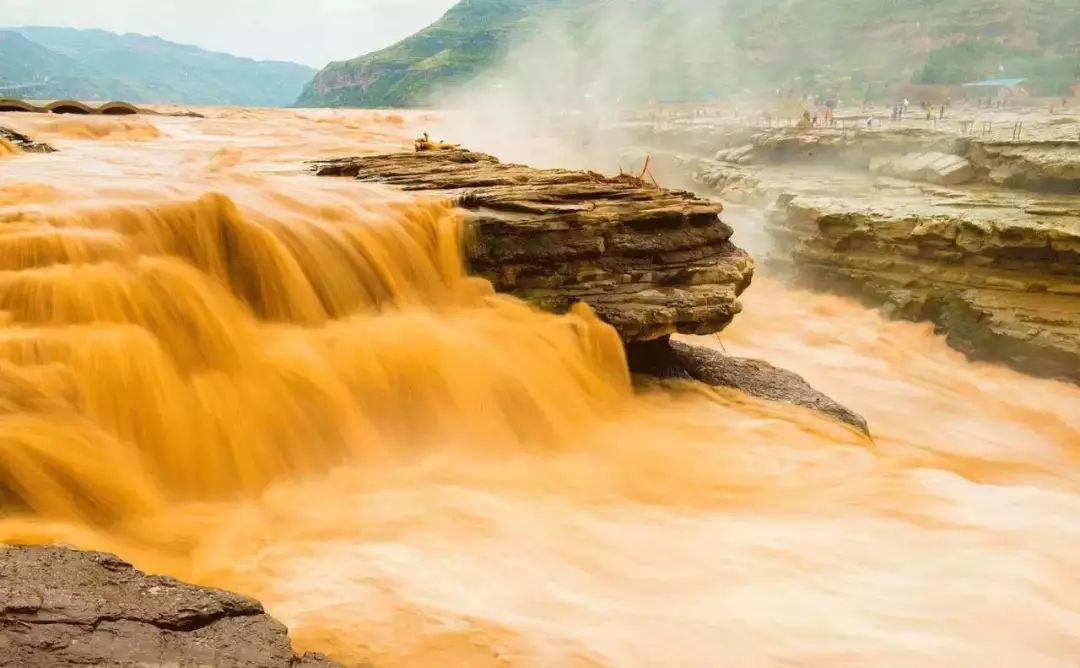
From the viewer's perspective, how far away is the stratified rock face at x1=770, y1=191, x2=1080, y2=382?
11.2 metres

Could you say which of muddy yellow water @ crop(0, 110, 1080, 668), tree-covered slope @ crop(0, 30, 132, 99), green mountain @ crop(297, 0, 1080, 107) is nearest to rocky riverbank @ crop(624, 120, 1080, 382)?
muddy yellow water @ crop(0, 110, 1080, 668)

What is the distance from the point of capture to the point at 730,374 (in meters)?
7.28

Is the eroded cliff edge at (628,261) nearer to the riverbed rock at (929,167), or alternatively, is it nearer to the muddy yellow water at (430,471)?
the muddy yellow water at (430,471)

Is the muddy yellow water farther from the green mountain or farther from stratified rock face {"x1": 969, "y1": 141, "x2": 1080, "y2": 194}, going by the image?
the green mountain

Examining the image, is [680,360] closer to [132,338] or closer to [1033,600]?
[1033,600]

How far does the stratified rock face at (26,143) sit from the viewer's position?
32.8 feet

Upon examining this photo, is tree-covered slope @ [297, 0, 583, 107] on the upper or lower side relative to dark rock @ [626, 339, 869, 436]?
upper

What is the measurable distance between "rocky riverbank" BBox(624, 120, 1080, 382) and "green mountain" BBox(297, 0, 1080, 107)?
1354 inches

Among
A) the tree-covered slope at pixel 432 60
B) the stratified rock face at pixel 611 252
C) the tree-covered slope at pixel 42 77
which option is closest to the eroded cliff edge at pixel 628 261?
the stratified rock face at pixel 611 252

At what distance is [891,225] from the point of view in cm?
1339

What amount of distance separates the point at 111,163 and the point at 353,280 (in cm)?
500

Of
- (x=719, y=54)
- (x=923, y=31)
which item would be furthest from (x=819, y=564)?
(x=719, y=54)

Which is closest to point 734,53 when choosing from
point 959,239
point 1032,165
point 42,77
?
point 1032,165

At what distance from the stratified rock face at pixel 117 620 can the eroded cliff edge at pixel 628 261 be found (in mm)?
4226
